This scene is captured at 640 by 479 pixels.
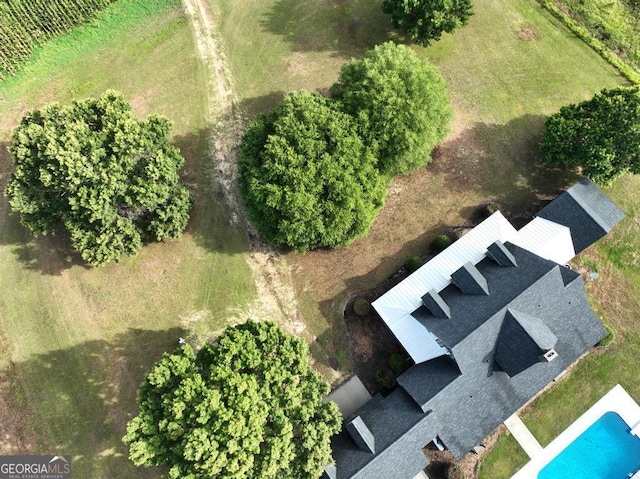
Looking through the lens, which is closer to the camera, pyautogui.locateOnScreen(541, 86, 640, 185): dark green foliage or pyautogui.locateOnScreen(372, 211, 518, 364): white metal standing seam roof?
pyautogui.locateOnScreen(372, 211, 518, 364): white metal standing seam roof

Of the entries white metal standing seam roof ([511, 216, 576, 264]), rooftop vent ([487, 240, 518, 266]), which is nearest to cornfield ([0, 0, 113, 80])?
rooftop vent ([487, 240, 518, 266])

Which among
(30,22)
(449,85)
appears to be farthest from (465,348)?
(30,22)

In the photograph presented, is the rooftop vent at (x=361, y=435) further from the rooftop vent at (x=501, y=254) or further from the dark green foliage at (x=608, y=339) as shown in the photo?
the dark green foliage at (x=608, y=339)

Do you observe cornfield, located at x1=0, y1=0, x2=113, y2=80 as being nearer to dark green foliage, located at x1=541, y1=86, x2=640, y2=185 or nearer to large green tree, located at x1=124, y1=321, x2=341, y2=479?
large green tree, located at x1=124, y1=321, x2=341, y2=479

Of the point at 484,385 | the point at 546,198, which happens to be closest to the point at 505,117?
the point at 546,198

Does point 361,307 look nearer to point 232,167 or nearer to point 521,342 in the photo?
point 521,342
